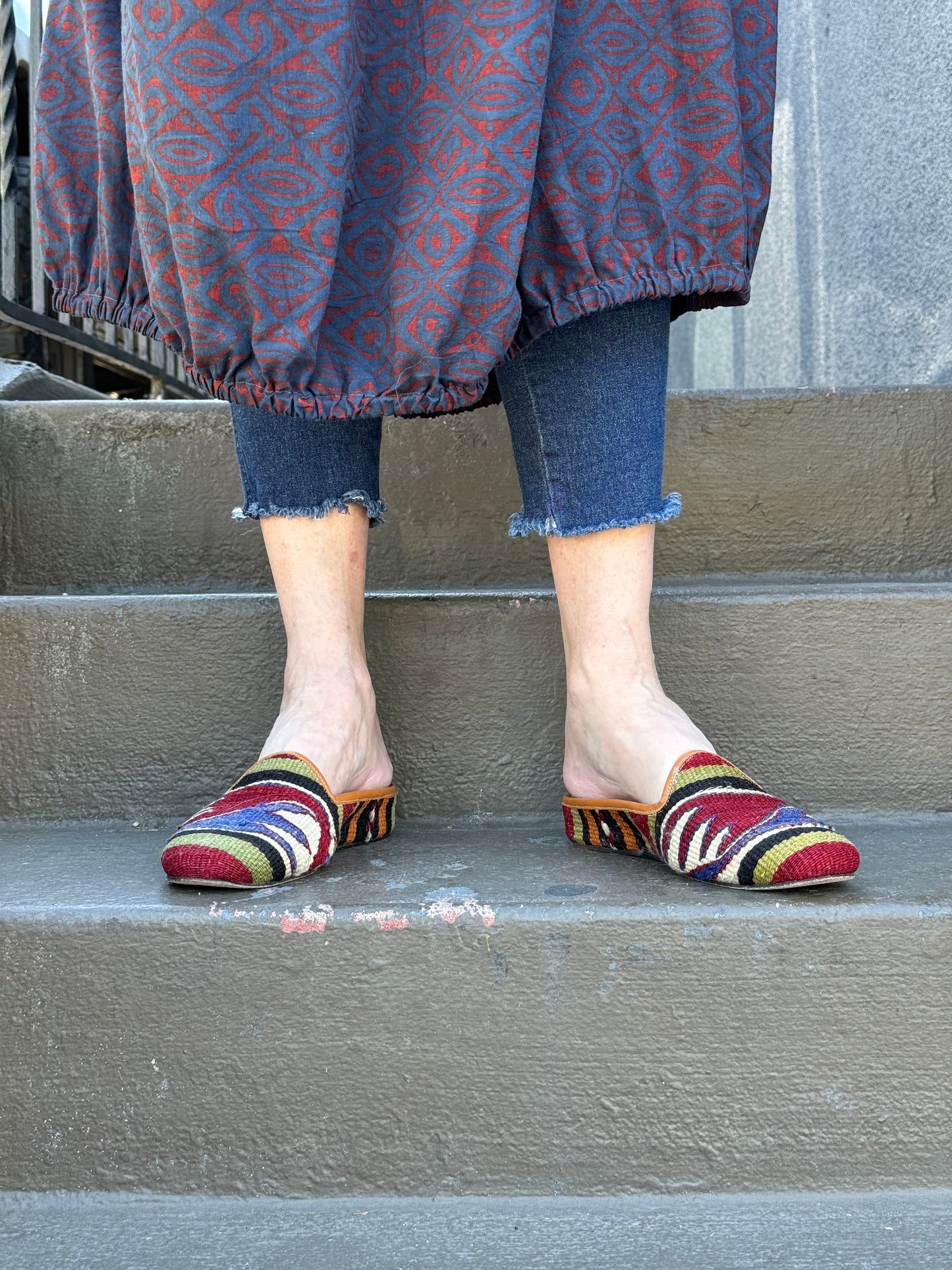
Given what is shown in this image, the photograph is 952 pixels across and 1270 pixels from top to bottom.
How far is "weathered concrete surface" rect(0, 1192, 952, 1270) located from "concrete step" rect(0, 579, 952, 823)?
1.17 feet

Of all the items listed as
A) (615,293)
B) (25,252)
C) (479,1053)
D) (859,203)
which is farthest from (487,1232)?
(25,252)

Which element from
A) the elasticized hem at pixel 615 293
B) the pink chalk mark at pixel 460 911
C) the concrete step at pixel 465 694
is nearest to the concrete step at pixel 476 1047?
the pink chalk mark at pixel 460 911

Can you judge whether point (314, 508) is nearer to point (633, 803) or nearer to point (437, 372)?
point (437, 372)

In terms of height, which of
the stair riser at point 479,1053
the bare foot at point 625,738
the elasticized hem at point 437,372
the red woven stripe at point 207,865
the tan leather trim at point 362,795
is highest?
the elasticized hem at point 437,372

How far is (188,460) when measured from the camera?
4.03 feet

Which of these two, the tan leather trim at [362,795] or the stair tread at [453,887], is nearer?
the stair tread at [453,887]

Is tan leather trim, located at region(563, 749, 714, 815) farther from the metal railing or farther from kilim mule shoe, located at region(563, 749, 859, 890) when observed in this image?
the metal railing

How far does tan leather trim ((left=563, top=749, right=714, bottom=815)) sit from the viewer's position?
2.48ft

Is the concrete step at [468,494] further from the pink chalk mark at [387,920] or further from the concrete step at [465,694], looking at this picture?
the pink chalk mark at [387,920]

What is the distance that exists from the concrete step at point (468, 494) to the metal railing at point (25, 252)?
0.74 metres

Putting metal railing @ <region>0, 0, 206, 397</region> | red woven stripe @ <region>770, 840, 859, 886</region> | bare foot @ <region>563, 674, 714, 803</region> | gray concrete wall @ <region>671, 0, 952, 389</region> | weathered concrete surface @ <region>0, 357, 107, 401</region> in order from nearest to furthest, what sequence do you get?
red woven stripe @ <region>770, 840, 859, 886</region> → bare foot @ <region>563, 674, 714, 803</region> → weathered concrete surface @ <region>0, 357, 107, 401</region> → gray concrete wall @ <region>671, 0, 952, 389</region> → metal railing @ <region>0, 0, 206, 397</region>

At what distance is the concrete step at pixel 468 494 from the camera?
3.89 ft

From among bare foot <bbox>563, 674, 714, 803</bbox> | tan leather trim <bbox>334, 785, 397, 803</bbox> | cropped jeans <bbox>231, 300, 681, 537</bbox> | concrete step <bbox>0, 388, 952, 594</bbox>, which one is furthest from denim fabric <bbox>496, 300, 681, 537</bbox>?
concrete step <bbox>0, 388, 952, 594</bbox>

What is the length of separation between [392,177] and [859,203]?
4.82ft
